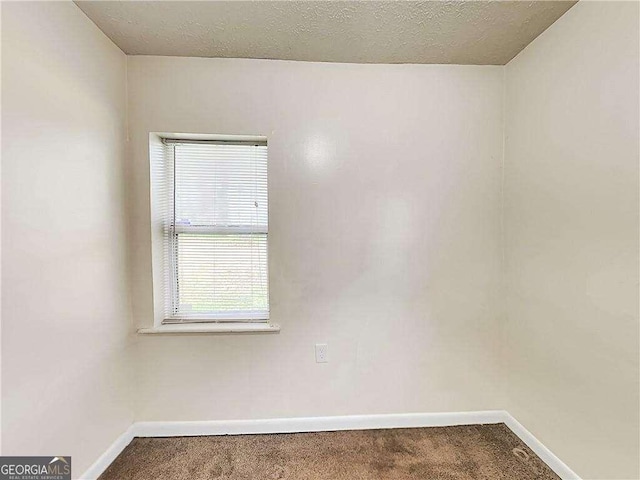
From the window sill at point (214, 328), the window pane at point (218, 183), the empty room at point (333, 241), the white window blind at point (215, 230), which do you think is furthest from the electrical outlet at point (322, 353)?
the window pane at point (218, 183)

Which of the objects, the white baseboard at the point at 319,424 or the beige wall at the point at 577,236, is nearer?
the beige wall at the point at 577,236

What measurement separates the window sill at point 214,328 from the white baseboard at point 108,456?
1.90 feet

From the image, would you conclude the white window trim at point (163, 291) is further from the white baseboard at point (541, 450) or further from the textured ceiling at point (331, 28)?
the white baseboard at point (541, 450)

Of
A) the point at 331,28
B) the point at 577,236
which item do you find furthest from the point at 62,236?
the point at 577,236

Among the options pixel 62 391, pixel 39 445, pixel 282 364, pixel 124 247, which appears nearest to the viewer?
pixel 39 445

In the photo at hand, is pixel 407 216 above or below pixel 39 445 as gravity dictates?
above

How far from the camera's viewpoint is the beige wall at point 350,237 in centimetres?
173

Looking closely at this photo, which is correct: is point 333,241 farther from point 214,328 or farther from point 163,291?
point 163,291

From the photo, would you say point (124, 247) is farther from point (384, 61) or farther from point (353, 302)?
point (384, 61)

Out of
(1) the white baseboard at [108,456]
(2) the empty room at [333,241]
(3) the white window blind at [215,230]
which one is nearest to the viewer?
(2) the empty room at [333,241]

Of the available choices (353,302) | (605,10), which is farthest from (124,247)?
(605,10)

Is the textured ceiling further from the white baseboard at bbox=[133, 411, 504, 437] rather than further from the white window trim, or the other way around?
the white baseboard at bbox=[133, 411, 504, 437]

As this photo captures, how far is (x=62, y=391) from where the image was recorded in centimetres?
125

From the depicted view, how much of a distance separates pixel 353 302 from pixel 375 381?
1.72ft
